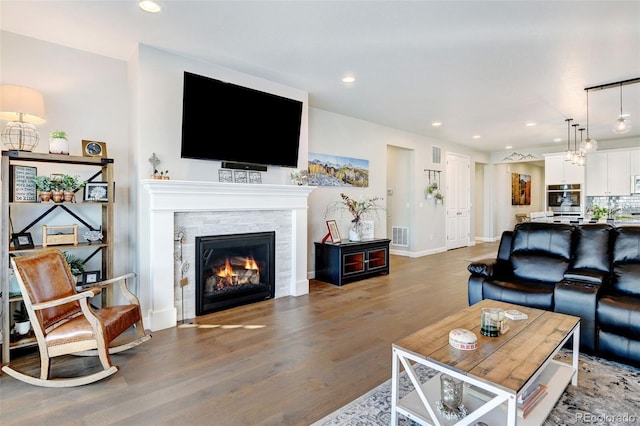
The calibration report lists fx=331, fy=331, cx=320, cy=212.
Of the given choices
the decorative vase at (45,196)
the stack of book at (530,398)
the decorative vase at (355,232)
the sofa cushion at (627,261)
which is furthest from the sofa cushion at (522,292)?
the decorative vase at (45,196)

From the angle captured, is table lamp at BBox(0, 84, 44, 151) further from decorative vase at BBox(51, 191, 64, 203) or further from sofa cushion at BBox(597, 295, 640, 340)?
sofa cushion at BBox(597, 295, 640, 340)

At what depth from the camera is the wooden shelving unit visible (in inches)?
101

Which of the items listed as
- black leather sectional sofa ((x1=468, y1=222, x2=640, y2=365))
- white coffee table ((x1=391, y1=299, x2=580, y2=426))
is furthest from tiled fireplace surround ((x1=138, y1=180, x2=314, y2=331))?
white coffee table ((x1=391, y1=299, x2=580, y2=426))

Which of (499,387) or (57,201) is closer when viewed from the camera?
(499,387)

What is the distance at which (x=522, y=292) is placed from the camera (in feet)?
9.95

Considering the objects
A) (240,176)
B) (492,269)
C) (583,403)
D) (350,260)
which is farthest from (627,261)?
(240,176)

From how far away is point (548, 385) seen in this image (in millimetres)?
2061

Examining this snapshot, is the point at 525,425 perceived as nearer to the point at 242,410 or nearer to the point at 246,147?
the point at 242,410

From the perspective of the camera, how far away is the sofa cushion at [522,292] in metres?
2.92

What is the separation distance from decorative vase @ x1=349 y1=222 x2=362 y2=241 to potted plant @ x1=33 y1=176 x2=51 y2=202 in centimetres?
397

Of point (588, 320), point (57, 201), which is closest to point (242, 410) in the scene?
point (57, 201)

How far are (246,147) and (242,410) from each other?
278cm

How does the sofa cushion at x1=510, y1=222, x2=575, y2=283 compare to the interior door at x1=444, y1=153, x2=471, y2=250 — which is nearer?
the sofa cushion at x1=510, y1=222, x2=575, y2=283

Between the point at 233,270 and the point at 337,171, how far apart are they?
270cm
